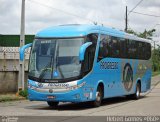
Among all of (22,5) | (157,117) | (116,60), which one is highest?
(22,5)

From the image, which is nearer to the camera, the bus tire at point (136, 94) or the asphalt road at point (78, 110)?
the asphalt road at point (78, 110)

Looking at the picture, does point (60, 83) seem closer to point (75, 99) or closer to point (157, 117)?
point (75, 99)

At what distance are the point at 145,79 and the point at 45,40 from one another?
11.1m

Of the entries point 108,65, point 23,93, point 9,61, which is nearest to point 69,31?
point 108,65

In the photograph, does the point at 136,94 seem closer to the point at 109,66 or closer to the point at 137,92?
the point at 137,92

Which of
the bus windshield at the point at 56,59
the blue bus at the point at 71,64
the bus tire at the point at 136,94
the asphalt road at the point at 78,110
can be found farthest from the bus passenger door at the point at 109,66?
the bus tire at the point at 136,94

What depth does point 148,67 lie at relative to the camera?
96.8ft

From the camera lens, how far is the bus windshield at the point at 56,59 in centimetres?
1869

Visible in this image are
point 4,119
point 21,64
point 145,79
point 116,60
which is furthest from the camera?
point 145,79

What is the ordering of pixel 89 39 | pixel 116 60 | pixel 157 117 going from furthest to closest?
pixel 116 60, pixel 89 39, pixel 157 117

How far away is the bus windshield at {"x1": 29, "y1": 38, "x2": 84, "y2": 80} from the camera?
736 inches

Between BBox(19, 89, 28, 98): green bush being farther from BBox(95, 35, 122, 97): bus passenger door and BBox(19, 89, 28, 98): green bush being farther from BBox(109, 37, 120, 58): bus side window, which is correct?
BBox(109, 37, 120, 58): bus side window

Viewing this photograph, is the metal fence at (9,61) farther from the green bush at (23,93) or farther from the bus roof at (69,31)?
the bus roof at (69,31)

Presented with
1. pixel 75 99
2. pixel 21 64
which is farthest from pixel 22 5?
pixel 75 99
